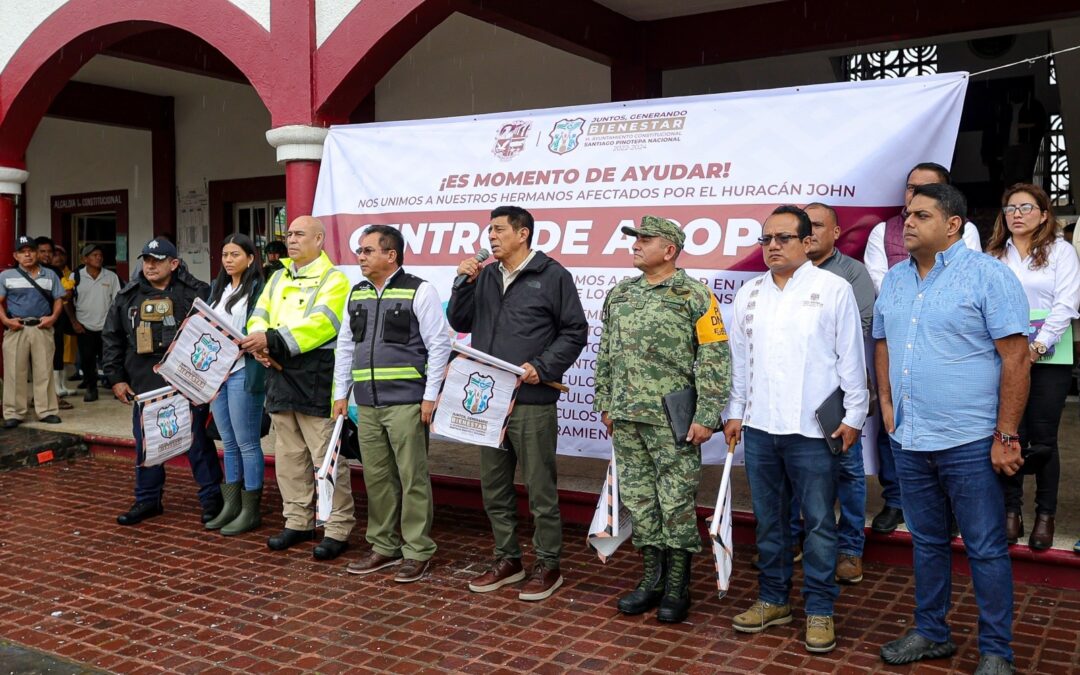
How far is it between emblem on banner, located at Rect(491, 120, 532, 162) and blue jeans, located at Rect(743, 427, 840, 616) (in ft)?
8.16

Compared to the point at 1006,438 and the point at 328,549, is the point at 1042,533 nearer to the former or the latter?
the point at 1006,438

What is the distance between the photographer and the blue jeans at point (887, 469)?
16.4ft

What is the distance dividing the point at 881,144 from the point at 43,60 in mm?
7603

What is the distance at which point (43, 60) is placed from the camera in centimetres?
897

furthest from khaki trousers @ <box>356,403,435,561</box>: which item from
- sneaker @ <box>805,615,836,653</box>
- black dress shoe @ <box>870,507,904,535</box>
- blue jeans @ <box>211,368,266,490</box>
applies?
black dress shoe @ <box>870,507,904,535</box>

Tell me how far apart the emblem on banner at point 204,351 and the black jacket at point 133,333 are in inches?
24.7

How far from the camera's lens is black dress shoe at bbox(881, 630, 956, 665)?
3.93 metres

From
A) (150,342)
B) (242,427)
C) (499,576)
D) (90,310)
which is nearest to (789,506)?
(499,576)

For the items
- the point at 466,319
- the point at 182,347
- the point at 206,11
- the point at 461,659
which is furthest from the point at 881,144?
the point at 206,11

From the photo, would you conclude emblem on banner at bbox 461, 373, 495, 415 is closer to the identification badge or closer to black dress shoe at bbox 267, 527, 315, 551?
black dress shoe at bbox 267, 527, 315, 551

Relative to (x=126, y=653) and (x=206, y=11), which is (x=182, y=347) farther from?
(x=206, y=11)

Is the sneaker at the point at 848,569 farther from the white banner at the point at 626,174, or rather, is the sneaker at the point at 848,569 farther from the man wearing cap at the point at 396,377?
the man wearing cap at the point at 396,377

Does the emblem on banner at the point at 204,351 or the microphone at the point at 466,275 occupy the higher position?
the microphone at the point at 466,275

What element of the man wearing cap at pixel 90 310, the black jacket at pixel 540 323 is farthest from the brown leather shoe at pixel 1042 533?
the man wearing cap at pixel 90 310
